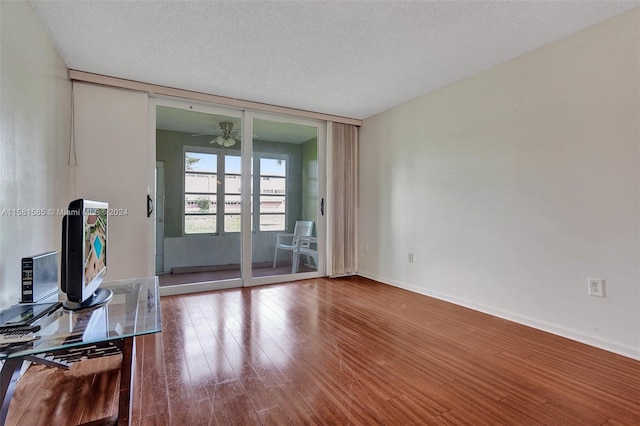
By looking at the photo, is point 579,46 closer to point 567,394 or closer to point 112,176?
point 567,394

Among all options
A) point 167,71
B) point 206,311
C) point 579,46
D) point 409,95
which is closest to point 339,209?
point 409,95

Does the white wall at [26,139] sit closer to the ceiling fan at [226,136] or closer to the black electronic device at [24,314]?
the black electronic device at [24,314]

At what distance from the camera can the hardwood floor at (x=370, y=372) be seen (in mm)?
1528

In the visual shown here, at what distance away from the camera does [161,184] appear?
3676mm

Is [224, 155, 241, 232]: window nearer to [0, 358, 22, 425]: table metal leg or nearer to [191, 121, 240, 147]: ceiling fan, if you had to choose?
[191, 121, 240, 147]: ceiling fan

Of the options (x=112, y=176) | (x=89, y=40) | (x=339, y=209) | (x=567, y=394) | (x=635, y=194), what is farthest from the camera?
(x=339, y=209)

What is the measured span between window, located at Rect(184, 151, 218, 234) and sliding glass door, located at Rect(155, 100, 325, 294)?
11 millimetres

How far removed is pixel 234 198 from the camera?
13.3ft

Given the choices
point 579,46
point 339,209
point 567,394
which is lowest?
point 567,394

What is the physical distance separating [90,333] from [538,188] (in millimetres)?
3096

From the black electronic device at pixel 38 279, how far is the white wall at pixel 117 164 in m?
1.62

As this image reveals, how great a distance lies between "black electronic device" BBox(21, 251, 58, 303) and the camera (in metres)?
1.54

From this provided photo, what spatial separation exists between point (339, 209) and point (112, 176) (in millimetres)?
2805

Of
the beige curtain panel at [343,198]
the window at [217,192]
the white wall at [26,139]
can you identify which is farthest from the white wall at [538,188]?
the white wall at [26,139]
